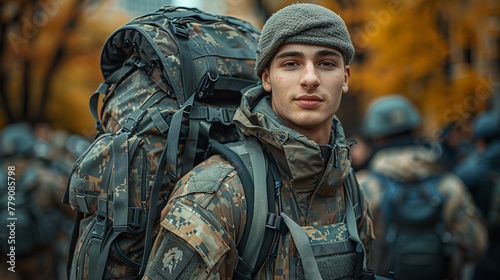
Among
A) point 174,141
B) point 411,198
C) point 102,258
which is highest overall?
point 174,141

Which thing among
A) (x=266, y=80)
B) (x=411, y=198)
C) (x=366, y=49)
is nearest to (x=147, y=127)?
(x=266, y=80)

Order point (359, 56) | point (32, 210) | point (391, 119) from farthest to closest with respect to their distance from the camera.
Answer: point (359, 56) < point (391, 119) < point (32, 210)

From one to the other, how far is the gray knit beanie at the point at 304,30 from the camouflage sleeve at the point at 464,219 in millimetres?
4023

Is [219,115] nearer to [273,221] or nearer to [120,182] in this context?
[120,182]

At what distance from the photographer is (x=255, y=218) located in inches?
109

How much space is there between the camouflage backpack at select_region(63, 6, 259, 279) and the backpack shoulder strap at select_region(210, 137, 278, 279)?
13.8 inches

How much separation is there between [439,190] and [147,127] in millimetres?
4231

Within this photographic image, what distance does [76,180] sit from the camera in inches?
128

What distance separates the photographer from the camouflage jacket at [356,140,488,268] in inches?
258

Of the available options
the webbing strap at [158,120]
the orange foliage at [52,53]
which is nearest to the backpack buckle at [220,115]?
the webbing strap at [158,120]

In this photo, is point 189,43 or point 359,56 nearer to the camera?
point 189,43

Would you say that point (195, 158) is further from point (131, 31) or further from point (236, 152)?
point (131, 31)

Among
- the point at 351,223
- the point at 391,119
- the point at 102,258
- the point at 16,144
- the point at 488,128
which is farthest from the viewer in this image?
the point at 16,144

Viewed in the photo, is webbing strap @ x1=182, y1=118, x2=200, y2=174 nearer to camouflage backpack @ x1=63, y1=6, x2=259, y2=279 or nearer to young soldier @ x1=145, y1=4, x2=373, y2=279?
camouflage backpack @ x1=63, y1=6, x2=259, y2=279
